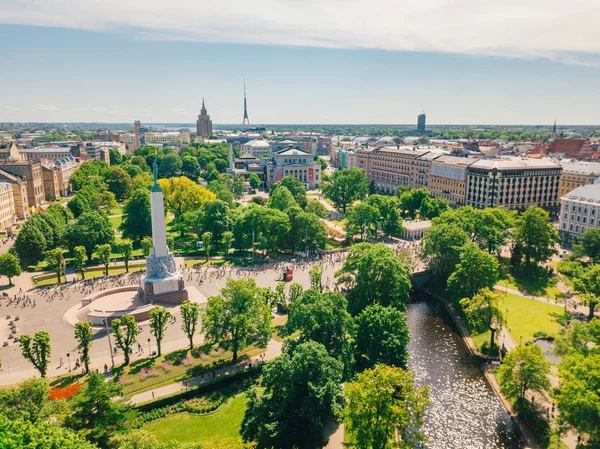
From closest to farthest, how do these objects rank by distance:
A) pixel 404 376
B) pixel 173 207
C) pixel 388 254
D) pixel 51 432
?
pixel 51 432 < pixel 404 376 < pixel 388 254 < pixel 173 207

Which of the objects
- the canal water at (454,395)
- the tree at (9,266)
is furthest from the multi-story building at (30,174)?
the canal water at (454,395)

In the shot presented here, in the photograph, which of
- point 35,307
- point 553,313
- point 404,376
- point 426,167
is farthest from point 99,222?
point 426,167

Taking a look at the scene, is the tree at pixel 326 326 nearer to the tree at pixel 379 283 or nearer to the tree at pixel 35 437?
the tree at pixel 379 283

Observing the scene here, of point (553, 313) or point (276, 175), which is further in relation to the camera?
point (276, 175)

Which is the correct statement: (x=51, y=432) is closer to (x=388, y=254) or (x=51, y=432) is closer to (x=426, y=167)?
(x=388, y=254)

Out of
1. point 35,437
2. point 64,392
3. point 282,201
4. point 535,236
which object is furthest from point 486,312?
point 282,201

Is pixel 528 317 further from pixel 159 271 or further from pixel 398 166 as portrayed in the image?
pixel 398 166

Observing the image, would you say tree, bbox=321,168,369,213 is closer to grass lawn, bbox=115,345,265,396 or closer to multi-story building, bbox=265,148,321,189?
multi-story building, bbox=265,148,321,189
